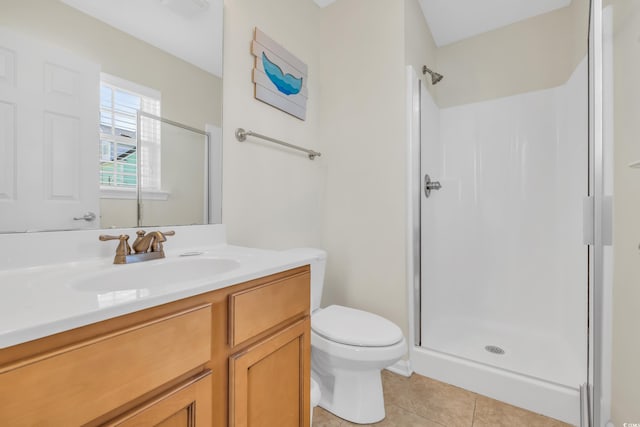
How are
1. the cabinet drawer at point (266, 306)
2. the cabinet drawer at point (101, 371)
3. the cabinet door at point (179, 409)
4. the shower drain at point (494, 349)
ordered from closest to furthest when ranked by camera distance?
the cabinet drawer at point (101, 371), the cabinet door at point (179, 409), the cabinet drawer at point (266, 306), the shower drain at point (494, 349)

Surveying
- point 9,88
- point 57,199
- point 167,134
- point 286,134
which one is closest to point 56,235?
point 57,199

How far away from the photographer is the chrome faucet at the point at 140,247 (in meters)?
0.91

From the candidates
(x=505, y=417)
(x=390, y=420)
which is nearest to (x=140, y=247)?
(x=390, y=420)

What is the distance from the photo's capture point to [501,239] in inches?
86.9

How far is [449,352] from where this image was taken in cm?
175

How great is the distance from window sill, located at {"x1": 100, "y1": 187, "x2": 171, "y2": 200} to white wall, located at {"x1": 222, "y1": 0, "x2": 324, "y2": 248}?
29 centimetres

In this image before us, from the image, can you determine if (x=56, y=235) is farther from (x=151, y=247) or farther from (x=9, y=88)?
(x=9, y=88)

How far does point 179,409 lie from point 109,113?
948 millimetres

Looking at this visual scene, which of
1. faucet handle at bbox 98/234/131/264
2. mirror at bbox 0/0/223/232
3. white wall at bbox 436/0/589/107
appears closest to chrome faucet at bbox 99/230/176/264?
faucet handle at bbox 98/234/131/264

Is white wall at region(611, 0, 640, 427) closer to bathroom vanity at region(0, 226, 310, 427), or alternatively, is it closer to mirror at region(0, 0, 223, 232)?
bathroom vanity at region(0, 226, 310, 427)

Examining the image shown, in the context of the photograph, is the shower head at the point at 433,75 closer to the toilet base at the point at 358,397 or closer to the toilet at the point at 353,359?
the toilet at the point at 353,359

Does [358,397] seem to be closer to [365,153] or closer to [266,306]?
[266,306]

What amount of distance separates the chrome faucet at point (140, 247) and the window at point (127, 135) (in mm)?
203

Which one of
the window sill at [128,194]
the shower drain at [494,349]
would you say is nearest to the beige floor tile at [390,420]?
the shower drain at [494,349]
